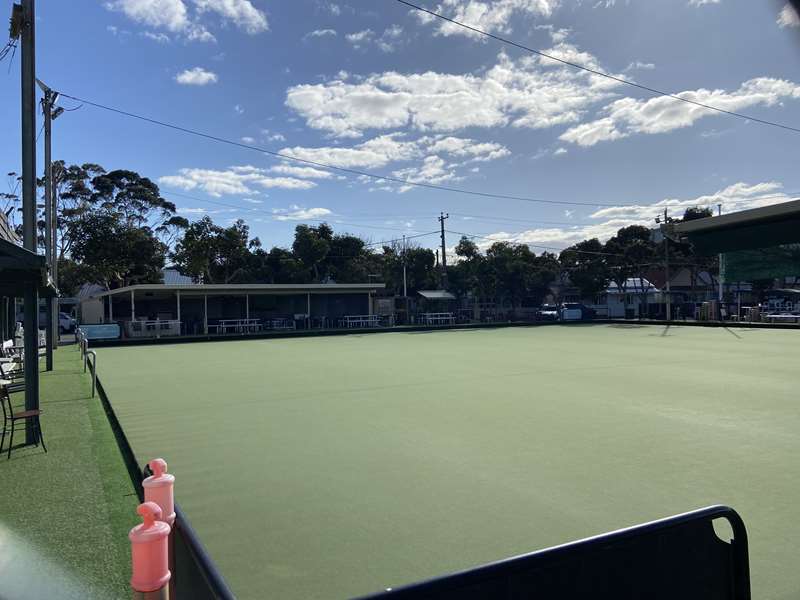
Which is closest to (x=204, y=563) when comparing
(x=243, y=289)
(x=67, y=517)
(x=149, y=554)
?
(x=149, y=554)

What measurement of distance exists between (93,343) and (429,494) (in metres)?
24.8

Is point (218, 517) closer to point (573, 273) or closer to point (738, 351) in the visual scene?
Answer: point (738, 351)

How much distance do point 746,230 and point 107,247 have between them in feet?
125

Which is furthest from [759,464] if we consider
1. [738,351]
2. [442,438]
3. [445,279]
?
[445,279]

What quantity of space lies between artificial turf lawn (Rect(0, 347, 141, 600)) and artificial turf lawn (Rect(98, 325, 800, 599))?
0.47 meters

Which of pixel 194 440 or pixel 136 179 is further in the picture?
pixel 136 179

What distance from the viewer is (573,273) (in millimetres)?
42094

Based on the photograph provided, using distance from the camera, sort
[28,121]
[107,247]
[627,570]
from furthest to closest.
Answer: [107,247] < [28,121] < [627,570]

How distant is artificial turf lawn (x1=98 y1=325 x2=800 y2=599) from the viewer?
136 inches

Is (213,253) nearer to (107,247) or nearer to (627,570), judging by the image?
(107,247)

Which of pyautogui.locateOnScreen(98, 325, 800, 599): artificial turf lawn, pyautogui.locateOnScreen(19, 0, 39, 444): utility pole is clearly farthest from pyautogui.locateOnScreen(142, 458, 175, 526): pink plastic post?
pyautogui.locateOnScreen(19, 0, 39, 444): utility pole

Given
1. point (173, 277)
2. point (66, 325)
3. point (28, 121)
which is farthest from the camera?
point (173, 277)

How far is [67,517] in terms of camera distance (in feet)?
13.3

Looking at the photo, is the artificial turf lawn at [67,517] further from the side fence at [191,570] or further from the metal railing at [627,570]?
the metal railing at [627,570]
